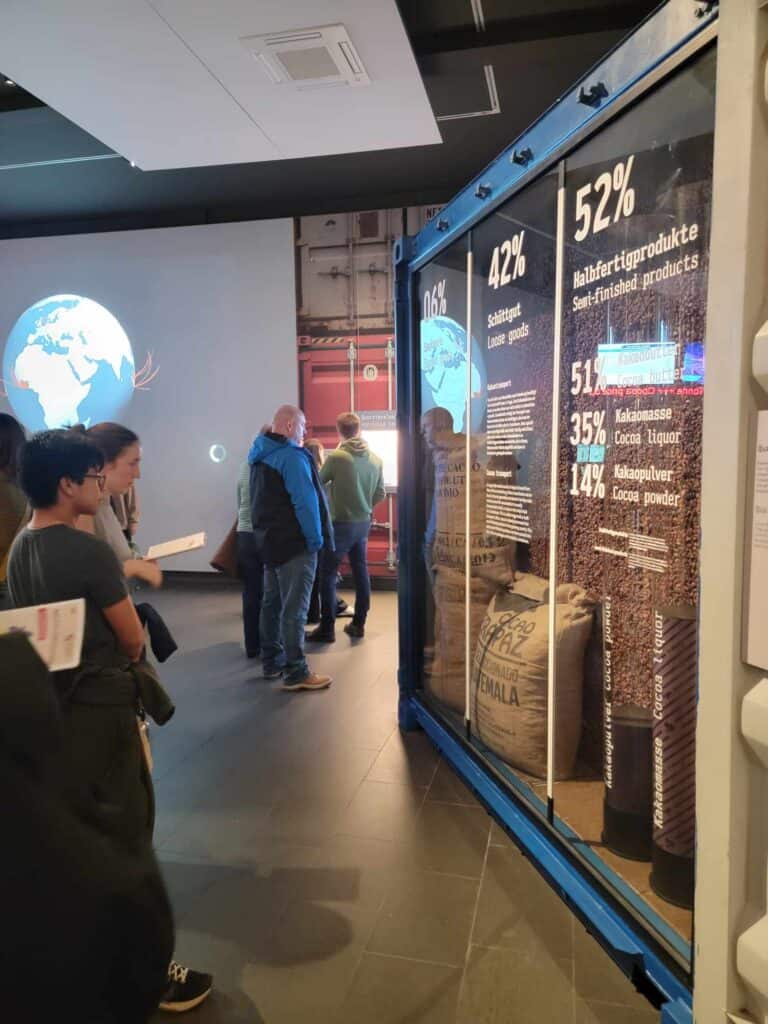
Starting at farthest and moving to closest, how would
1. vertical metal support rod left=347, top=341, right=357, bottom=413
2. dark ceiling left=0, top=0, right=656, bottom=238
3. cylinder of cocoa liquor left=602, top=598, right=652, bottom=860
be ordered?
vertical metal support rod left=347, top=341, right=357, bottom=413
dark ceiling left=0, top=0, right=656, bottom=238
cylinder of cocoa liquor left=602, top=598, right=652, bottom=860

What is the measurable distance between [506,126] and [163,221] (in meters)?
3.68

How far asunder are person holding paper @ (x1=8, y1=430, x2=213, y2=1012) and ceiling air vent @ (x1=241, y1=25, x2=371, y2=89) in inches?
116

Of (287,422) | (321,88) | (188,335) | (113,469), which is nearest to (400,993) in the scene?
(113,469)

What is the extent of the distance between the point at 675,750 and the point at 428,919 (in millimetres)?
898

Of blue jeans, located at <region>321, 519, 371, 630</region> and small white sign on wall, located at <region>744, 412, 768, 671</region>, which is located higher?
small white sign on wall, located at <region>744, 412, 768, 671</region>

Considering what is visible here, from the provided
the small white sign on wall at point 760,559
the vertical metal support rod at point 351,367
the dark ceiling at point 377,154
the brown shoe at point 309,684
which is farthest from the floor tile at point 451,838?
the vertical metal support rod at point 351,367

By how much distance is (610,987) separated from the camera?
1693 millimetres

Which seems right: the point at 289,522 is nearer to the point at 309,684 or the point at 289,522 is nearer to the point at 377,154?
the point at 309,684

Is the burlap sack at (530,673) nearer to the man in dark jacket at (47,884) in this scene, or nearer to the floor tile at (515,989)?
the floor tile at (515,989)

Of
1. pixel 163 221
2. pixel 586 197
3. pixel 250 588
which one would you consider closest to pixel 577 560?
pixel 586 197

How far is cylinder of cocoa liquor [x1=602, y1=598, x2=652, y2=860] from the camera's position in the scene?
1812 mm

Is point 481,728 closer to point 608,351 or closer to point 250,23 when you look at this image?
point 608,351

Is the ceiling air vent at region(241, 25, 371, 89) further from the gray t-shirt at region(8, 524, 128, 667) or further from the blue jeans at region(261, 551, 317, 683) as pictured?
the gray t-shirt at region(8, 524, 128, 667)

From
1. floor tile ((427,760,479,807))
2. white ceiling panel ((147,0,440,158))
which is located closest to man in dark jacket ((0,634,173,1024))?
floor tile ((427,760,479,807))
